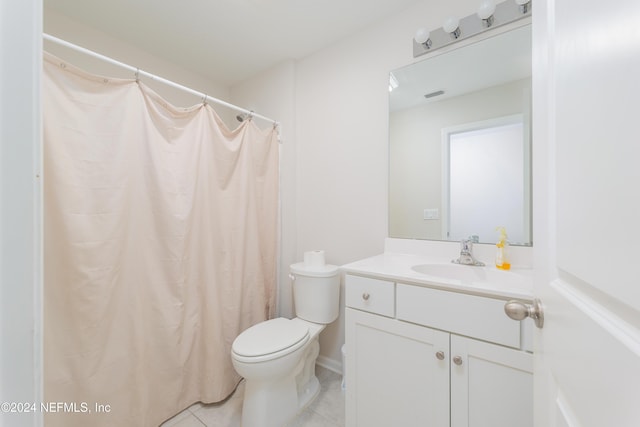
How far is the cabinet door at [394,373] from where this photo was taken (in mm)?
925

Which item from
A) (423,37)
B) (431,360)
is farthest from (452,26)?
(431,360)

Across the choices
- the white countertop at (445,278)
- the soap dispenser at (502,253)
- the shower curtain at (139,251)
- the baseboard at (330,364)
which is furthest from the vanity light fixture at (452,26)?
the baseboard at (330,364)

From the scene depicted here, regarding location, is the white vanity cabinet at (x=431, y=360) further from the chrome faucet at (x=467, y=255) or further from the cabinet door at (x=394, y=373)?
the chrome faucet at (x=467, y=255)

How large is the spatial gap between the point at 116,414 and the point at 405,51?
2.50 m

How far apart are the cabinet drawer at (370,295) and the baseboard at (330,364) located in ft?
2.88

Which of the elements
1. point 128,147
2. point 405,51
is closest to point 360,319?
point 128,147

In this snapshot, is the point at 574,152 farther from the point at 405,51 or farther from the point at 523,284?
the point at 405,51

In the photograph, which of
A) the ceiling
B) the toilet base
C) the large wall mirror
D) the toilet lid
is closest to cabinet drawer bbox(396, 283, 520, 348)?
the large wall mirror

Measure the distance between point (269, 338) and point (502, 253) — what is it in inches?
49.2

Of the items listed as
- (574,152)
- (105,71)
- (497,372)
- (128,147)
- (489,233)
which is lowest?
(497,372)

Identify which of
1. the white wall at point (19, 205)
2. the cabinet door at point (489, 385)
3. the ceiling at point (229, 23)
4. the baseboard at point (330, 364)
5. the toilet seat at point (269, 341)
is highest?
the ceiling at point (229, 23)

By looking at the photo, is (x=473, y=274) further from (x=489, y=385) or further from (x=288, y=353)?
(x=288, y=353)

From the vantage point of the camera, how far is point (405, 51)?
150 cm

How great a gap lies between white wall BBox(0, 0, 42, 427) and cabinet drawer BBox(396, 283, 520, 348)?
3.31 feet
